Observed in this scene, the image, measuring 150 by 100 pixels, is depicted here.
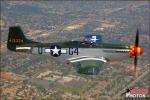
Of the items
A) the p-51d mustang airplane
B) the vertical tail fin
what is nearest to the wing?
the p-51d mustang airplane

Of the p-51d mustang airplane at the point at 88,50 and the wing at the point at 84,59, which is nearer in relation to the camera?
the p-51d mustang airplane at the point at 88,50

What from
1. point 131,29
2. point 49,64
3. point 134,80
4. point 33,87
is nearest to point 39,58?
point 49,64

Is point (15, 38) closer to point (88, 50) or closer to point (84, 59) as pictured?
point (84, 59)

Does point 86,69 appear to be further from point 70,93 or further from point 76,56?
point 70,93

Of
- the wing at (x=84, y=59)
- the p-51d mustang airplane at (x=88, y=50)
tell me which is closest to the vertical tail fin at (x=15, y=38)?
the p-51d mustang airplane at (x=88, y=50)

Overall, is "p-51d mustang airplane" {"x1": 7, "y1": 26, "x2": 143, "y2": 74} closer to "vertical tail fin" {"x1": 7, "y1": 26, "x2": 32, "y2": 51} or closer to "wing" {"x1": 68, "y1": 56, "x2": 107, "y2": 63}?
"wing" {"x1": 68, "y1": 56, "x2": 107, "y2": 63}

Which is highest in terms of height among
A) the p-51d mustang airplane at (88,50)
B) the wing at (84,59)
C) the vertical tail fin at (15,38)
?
the vertical tail fin at (15,38)

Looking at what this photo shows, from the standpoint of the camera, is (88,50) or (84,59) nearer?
(88,50)

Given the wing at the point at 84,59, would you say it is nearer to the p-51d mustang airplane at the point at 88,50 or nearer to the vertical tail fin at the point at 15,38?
the p-51d mustang airplane at the point at 88,50

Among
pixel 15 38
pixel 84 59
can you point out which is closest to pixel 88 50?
pixel 84 59
